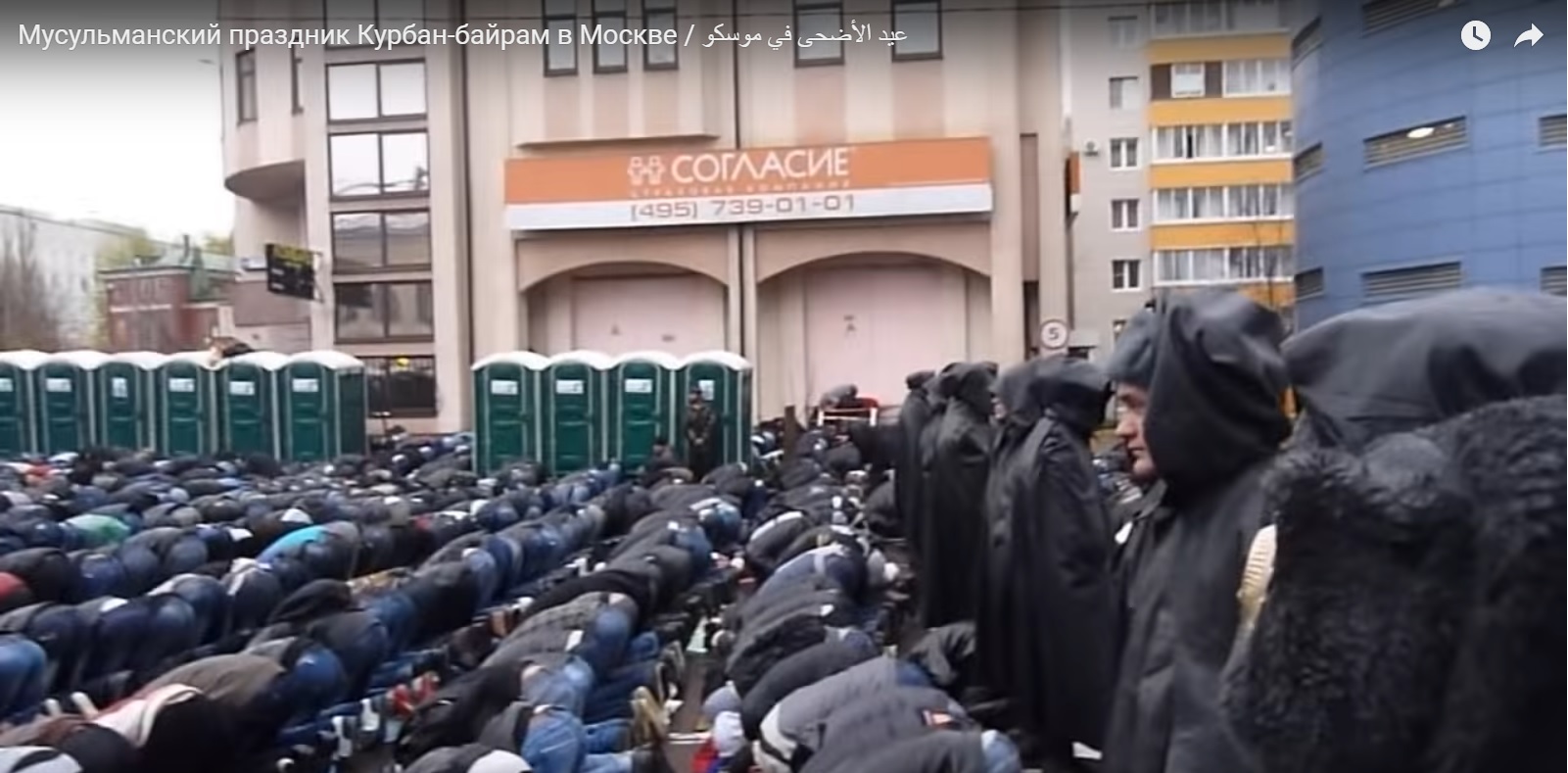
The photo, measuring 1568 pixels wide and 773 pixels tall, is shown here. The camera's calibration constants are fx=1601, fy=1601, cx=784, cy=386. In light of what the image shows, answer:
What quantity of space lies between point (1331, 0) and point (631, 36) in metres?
12.3

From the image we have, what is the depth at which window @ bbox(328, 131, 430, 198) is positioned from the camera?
99.5 ft

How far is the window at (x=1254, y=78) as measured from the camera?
53.3 meters

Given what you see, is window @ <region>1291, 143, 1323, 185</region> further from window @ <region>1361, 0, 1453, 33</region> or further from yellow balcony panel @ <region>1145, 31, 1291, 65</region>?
yellow balcony panel @ <region>1145, 31, 1291, 65</region>

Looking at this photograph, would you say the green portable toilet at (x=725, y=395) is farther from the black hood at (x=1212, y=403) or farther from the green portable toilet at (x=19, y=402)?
the black hood at (x=1212, y=403)

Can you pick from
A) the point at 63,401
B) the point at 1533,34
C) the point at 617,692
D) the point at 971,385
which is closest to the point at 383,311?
the point at 63,401

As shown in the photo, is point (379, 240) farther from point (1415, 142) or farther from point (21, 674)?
point (21, 674)

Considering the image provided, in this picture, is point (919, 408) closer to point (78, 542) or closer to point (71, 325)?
point (78, 542)

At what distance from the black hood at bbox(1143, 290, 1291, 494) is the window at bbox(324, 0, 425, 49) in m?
27.5

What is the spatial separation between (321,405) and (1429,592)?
2294cm

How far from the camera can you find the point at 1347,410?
154 centimetres

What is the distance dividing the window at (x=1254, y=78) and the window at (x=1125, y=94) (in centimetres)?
304

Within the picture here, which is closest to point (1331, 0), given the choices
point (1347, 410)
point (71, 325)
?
point (1347, 410)

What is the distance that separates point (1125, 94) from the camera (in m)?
54.2

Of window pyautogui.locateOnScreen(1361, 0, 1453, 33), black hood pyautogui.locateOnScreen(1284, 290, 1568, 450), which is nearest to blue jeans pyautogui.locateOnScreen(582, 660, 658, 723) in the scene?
black hood pyautogui.locateOnScreen(1284, 290, 1568, 450)
